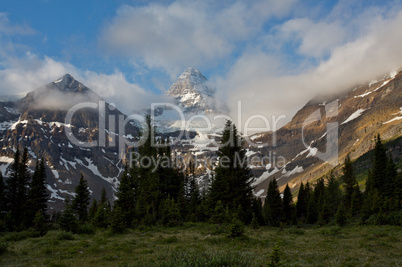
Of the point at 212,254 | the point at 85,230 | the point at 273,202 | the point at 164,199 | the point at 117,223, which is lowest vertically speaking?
the point at 273,202

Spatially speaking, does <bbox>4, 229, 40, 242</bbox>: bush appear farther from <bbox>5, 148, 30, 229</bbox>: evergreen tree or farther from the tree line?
<bbox>5, 148, 30, 229</bbox>: evergreen tree

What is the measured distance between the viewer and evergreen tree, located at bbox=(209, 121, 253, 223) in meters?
38.5

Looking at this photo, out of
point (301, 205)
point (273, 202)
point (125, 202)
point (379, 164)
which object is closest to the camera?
point (125, 202)

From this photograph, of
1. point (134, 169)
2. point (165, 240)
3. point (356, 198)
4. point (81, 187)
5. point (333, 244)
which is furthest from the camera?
point (356, 198)

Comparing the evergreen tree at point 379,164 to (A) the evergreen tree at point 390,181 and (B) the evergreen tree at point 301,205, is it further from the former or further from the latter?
(B) the evergreen tree at point 301,205

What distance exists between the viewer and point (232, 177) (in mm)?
38812

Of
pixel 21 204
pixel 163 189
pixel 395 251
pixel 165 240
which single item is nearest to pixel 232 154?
pixel 163 189

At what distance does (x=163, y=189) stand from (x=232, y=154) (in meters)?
15.7

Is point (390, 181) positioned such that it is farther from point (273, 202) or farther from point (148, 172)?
point (148, 172)

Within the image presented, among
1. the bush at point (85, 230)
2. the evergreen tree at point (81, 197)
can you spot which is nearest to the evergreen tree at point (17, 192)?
the evergreen tree at point (81, 197)

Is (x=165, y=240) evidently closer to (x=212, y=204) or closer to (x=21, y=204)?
(x=212, y=204)

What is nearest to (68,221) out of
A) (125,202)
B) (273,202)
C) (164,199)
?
(125,202)

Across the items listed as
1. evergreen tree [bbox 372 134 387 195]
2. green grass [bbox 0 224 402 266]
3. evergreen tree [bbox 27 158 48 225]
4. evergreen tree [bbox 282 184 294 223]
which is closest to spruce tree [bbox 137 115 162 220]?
evergreen tree [bbox 27 158 48 225]

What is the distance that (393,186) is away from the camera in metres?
46.1
